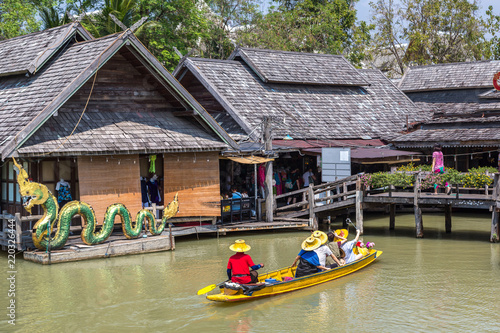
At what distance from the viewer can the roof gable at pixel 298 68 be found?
91.9 feet

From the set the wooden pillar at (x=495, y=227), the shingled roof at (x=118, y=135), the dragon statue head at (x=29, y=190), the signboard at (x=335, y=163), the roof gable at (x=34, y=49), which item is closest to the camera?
the dragon statue head at (x=29, y=190)

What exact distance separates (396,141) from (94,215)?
14.1 metres

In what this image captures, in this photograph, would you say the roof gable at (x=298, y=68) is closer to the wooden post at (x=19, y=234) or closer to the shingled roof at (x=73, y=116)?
the shingled roof at (x=73, y=116)

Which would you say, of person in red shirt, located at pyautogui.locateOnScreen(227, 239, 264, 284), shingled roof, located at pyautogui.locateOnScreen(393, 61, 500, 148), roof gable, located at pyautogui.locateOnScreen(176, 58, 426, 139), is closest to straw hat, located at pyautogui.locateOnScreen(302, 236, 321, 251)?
person in red shirt, located at pyautogui.locateOnScreen(227, 239, 264, 284)

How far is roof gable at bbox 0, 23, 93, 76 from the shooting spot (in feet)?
63.9

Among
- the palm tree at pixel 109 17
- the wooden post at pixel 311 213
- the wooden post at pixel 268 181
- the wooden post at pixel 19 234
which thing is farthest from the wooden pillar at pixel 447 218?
the palm tree at pixel 109 17

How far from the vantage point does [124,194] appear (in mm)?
18891

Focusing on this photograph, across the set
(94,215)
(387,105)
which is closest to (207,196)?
(94,215)

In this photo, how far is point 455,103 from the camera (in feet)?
115

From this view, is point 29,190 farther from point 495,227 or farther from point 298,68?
point 298,68

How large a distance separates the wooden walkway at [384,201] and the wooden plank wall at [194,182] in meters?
2.70

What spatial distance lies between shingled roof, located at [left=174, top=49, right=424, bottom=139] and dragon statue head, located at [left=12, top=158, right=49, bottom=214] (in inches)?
355

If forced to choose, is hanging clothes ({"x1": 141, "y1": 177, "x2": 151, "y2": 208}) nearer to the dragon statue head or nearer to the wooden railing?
the wooden railing

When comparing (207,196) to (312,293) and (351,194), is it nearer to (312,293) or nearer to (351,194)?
(351,194)
